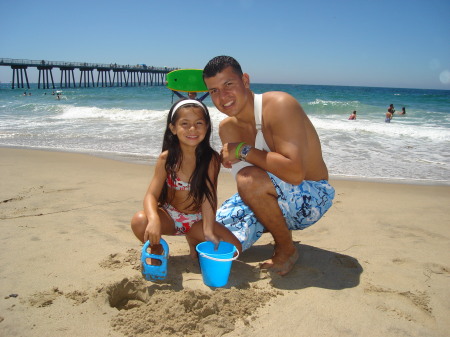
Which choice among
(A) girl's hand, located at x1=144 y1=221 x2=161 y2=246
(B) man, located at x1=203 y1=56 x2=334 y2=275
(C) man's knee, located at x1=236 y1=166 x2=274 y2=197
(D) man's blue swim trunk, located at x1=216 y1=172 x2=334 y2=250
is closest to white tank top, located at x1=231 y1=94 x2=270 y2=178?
(B) man, located at x1=203 y1=56 x2=334 y2=275

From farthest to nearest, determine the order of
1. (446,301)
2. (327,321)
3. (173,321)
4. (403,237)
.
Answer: (403,237)
(446,301)
(327,321)
(173,321)

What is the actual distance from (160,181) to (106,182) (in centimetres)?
233

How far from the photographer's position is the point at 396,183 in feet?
16.4

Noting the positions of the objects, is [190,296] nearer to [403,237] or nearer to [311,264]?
[311,264]

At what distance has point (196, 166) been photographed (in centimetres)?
255

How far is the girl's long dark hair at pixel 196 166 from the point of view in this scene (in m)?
2.47

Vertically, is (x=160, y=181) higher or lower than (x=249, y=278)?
higher

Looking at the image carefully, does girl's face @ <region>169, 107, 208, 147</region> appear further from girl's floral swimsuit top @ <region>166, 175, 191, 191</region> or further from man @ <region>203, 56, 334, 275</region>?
girl's floral swimsuit top @ <region>166, 175, 191, 191</region>

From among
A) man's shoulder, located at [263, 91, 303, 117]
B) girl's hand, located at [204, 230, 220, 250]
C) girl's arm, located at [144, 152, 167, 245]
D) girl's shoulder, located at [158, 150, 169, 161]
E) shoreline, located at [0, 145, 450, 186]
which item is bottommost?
shoreline, located at [0, 145, 450, 186]

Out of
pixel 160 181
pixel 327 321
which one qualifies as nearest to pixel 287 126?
pixel 160 181

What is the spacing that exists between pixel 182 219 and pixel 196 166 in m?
0.40

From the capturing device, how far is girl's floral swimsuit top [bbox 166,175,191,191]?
2.53 meters

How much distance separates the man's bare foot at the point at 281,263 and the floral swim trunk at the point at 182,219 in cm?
58

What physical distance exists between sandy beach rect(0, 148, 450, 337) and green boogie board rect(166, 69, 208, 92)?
133 cm
